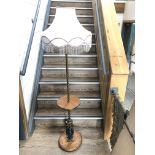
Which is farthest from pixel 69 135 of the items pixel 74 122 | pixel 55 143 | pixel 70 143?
pixel 74 122

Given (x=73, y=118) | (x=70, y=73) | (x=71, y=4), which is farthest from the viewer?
(x=71, y=4)

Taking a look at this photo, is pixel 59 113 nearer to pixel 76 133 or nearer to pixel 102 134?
pixel 76 133

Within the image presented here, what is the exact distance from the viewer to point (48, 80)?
3.30m

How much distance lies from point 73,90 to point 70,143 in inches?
37.1

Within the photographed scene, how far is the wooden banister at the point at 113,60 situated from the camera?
7.93 feet

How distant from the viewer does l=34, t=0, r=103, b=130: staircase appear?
3006 mm

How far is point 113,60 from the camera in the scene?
2484 mm

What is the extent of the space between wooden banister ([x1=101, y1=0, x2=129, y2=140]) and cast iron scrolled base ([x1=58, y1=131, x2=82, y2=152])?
414 millimetres

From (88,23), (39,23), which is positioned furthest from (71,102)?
(88,23)

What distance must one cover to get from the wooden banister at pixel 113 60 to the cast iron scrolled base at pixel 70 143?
0.41m

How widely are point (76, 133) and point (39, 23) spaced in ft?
7.09

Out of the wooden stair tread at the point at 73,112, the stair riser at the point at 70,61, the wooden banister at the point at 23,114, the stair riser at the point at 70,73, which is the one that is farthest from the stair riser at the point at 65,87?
the wooden banister at the point at 23,114

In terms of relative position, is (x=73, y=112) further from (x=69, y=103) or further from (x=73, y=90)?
(x=69, y=103)

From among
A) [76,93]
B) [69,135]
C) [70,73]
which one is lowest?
[69,135]
